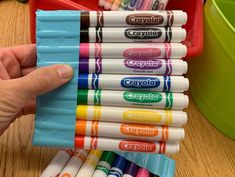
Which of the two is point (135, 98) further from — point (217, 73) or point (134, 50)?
point (217, 73)

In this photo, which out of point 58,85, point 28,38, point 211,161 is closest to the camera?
point 58,85

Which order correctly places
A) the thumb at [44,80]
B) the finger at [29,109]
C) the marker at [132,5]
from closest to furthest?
the thumb at [44,80]
the finger at [29,109]
the marker at [132,5]

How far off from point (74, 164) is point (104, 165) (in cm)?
4

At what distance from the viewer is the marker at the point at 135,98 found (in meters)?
0.37

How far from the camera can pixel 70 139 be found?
38 cm

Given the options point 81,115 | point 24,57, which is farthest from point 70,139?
point 24,57

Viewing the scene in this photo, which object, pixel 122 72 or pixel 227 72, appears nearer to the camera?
pixel 122 72

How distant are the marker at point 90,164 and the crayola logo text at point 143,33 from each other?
147 millimetres

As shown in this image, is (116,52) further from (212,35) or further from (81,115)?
(212,35)

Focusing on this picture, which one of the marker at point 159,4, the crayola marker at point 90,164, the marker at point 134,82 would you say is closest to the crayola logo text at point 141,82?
the marker at point 134,82

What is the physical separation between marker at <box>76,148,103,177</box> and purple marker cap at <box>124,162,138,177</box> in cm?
4

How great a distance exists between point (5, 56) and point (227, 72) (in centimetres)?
30

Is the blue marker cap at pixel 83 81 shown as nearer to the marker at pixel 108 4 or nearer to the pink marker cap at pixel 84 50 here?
the pink marker cap at pixel 84 50

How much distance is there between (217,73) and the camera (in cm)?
51
